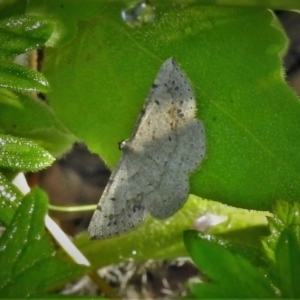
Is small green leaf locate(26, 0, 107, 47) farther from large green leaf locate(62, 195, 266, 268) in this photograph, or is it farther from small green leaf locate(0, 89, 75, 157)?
large green leaf locate(62, 195, 266, 268)

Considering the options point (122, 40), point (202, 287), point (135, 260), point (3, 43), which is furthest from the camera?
point (135, 260)

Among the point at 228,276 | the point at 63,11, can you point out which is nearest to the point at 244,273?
the point at 228,276

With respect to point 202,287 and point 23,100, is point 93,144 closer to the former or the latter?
point 23,100

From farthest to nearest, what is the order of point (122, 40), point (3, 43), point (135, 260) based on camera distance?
point (135, 260) < point (122, 40) < point (3, 43)

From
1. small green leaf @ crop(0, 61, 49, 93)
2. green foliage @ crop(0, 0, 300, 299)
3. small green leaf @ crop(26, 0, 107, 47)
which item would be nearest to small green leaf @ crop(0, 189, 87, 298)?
green foliage @ crop(0, 0, 300, 299)

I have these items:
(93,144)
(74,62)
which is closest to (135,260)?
(93,144)

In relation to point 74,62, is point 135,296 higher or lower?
lower
